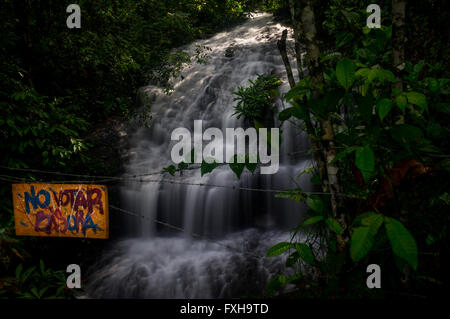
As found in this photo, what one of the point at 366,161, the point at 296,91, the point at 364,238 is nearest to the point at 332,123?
the point at 296,91

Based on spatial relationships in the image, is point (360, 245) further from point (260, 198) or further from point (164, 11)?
point (164, 11)

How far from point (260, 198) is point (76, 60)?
444 centimetres

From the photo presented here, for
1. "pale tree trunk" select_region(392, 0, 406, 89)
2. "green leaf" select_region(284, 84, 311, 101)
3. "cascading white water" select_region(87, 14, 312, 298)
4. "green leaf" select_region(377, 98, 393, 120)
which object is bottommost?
"cascading white water" select_region(87, 14, 312, 298)

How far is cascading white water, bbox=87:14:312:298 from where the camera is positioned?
4543 millimetres

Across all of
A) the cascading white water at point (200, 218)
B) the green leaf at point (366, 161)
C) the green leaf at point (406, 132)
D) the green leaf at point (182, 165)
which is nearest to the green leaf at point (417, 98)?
the green leaf at point (406, 132)

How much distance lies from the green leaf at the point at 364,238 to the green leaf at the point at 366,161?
183 millimetres

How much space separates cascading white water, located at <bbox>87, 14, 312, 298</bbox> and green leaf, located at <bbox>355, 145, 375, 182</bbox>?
159 cm

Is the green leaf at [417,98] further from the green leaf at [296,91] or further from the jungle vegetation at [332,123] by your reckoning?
the green leaf at [296,91]

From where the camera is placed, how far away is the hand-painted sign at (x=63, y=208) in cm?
259

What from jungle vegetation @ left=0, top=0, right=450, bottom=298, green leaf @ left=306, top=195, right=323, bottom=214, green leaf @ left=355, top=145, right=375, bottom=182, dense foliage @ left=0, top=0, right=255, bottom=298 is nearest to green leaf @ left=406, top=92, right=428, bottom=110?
jungle vegetation @ left=0, top=0, right=450, bottom=298

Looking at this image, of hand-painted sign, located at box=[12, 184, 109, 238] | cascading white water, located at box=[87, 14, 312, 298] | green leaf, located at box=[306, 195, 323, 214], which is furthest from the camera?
cascading white water, located at box=[87, 14, 312, 298]

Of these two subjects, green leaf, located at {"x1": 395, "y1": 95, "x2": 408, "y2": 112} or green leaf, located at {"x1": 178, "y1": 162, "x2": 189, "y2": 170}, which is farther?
green leaf, located at {"x1": 178, "y1": 162, "x2": 189, "y2": 170}

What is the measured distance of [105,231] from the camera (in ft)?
8.65

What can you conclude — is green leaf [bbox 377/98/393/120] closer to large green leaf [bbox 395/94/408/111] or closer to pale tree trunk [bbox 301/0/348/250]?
large green leaf [bbox 395/94/408/111]
